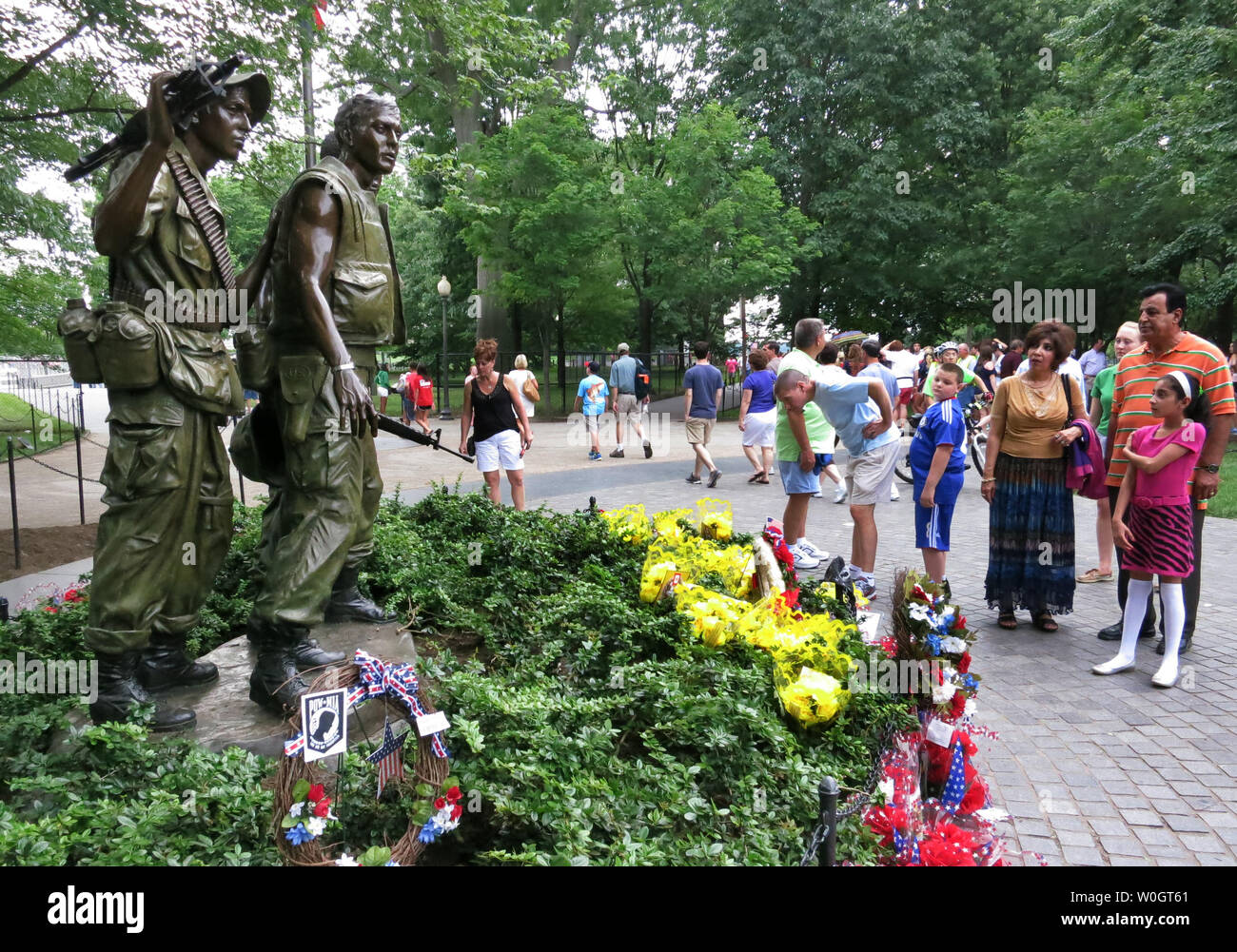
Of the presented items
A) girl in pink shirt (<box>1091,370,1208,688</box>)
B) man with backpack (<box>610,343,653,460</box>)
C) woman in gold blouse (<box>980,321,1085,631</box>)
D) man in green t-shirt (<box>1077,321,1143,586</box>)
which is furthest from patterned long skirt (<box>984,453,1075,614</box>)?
man with backpack (<box>610,343,653,460</box>)

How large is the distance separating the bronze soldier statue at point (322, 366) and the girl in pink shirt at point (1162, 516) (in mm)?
4241

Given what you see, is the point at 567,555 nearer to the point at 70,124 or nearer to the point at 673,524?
the point at 673,524

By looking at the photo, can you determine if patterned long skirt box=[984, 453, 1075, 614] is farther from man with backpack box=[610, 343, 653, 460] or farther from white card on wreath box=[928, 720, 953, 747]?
man with backpack box=[610, 343, 653, 460]

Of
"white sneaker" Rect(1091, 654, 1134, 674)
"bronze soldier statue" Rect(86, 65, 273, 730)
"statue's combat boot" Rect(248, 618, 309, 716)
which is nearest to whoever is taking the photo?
"bronze soldier statue" Rect(86, 65, 273, 730)

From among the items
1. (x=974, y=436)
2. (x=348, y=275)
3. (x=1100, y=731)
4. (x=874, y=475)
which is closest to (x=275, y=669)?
(x=348, y=275)

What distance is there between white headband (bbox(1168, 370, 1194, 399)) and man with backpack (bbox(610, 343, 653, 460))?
11.1 metres

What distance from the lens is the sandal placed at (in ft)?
20.2

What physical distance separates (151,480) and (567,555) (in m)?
3.13

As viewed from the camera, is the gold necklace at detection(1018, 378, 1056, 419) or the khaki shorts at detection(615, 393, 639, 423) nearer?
the gold necklace at detection(1018, 378, 1056, 419)

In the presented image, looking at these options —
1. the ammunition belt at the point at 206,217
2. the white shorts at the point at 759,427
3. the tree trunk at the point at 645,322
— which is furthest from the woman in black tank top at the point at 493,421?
the tree trunk at the point at 645,322

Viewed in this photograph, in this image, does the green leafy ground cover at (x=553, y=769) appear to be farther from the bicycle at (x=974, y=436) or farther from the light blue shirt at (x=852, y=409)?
the bicycle at (x=974, y=436)

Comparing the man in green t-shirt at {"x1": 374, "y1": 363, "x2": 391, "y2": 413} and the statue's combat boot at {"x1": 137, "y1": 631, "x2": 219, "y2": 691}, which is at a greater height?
the man in green t-shirt at {"x1": 374, "y1": 363, "x2": 391, "y2": 413}

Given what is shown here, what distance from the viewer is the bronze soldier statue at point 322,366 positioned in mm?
3689

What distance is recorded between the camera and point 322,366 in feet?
12.6
